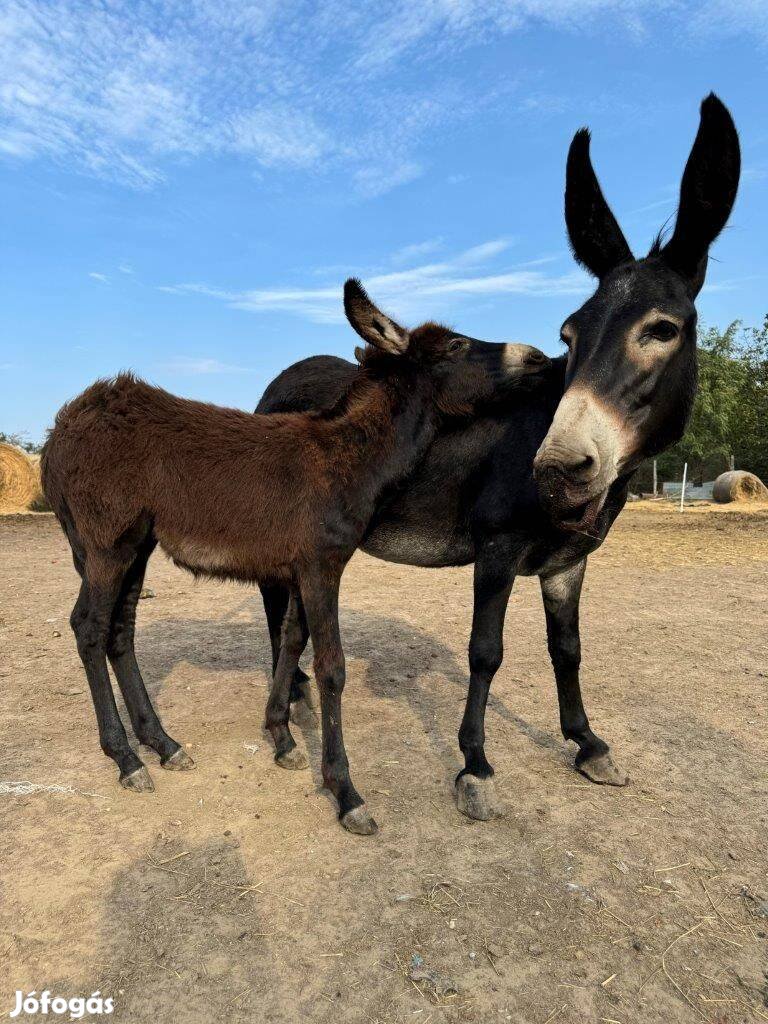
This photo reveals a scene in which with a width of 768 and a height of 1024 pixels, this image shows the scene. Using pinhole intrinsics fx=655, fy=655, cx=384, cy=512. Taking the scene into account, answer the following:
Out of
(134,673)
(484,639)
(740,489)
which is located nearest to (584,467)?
(484,639)

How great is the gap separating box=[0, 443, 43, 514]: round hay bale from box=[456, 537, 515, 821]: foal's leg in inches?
726

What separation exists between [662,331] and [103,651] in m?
3.48

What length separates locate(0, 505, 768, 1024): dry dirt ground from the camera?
2307 mm

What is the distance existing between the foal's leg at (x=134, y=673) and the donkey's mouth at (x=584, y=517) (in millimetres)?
2428

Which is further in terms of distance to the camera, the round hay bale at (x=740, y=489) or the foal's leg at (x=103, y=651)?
the round hay bale at (x=740, y=489)

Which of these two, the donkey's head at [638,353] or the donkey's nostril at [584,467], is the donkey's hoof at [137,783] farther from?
the donkey's nostril at [584,467]

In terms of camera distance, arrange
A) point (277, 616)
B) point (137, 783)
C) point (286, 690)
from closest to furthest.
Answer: point (137, 783), point (286, 690), point (277, 616)

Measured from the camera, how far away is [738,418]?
39.4m

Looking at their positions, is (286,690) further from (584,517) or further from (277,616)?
(584,517)

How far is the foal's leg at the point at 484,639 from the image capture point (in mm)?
3674

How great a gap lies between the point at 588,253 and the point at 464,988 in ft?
11.4

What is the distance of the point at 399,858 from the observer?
309 centimetres

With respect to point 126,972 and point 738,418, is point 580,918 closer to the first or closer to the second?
point 126,972

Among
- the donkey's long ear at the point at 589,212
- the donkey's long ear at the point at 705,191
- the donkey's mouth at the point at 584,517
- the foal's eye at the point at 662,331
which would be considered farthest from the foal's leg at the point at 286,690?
the donkey's long ear at the point at 705,191
